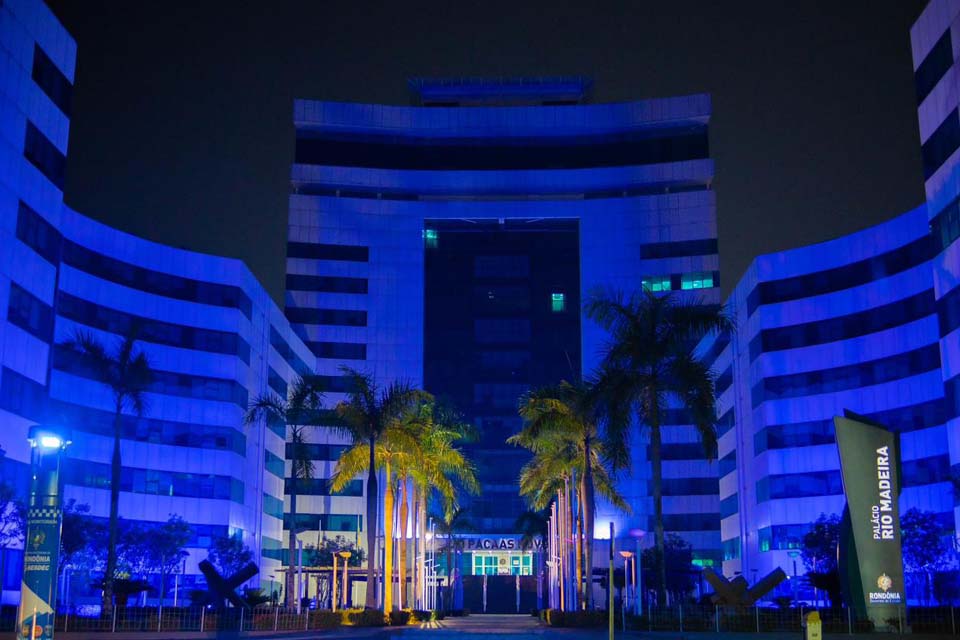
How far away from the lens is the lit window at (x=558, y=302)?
131000 mm

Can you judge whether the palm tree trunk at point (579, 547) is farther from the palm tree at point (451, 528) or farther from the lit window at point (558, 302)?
the lit window at point (558, 302)

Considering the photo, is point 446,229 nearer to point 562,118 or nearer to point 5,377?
point 562,118

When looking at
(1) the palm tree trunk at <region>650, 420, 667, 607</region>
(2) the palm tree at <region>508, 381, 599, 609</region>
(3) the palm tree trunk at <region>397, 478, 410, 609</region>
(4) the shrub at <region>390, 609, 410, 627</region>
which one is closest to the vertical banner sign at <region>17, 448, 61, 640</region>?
(1) the palm tree trunk at <region>650, 420, 667, 607</region>

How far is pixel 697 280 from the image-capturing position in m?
123

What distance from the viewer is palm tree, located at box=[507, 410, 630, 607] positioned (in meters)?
57.4

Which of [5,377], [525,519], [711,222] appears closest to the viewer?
[5,377]

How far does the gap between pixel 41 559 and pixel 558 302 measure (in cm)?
11003

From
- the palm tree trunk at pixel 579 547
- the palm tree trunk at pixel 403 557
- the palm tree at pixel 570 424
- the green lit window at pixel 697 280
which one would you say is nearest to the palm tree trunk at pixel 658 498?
the palm tree at pixel 570 424

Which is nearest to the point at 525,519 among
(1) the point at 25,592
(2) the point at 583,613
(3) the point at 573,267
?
(3) the point at 573,267

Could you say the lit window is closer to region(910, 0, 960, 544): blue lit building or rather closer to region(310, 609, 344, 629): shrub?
region(910, 0, 960, 544): blue lit building

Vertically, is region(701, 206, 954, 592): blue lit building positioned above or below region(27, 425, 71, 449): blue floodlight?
above

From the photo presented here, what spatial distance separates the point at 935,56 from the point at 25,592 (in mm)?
49281

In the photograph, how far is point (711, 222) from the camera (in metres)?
124

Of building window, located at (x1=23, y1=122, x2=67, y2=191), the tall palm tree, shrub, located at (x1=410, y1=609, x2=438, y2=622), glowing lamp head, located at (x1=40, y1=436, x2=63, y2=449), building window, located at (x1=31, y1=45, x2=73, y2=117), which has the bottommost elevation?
shrub, located at (x1=410, y1=609, x2=438, y2=622)
